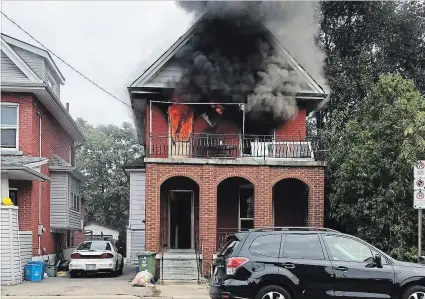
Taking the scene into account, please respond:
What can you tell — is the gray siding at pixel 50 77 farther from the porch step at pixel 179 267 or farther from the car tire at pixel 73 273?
the porch step at pixel 179 267

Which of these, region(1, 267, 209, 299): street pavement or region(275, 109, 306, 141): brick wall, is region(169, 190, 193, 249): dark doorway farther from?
region(1, 267, 209, 299): street pavement

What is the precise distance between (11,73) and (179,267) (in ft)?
29.3

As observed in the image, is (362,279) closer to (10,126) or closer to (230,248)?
(230,248)

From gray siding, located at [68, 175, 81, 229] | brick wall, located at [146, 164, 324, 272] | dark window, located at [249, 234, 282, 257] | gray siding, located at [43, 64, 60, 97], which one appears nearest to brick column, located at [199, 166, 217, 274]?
brick wall, located at [146, 164, 324, 272]

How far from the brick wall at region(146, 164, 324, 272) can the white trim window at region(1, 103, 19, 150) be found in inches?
208

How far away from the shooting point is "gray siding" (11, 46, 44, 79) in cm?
2358

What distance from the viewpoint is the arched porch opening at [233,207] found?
2081cm

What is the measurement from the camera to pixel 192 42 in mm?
20766

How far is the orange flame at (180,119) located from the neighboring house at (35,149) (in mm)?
4381

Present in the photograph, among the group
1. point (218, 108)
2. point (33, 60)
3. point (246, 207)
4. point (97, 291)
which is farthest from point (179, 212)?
point (33, 60)

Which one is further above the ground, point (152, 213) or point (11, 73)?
point (11, 73)

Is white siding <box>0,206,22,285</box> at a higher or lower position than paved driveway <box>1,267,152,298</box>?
higher

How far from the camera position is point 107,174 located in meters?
59.4

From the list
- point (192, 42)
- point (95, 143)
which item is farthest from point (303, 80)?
point (95, 143)
